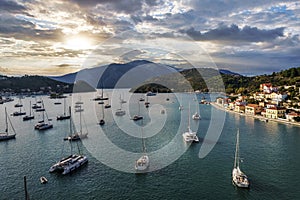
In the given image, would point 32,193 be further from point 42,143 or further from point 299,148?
point 299,148

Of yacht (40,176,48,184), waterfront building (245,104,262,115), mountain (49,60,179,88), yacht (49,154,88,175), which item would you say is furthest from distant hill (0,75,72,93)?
yacht (40,176,48,184)

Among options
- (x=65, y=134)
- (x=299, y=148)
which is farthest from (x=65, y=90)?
(x=299, y=148)

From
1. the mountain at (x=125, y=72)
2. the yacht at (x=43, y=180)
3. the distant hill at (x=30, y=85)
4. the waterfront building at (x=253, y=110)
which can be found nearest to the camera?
the yacht at (x=43, y=180)

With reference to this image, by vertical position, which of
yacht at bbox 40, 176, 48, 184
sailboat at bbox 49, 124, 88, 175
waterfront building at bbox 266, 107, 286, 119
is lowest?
yacht at bbox 40, 176, 48, 184

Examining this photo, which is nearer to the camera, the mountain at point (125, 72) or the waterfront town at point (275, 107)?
the waterfront town at point (275, 107)

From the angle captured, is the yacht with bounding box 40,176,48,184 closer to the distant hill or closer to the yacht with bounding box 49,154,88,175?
the yacht with bounding box 49,154,88,175

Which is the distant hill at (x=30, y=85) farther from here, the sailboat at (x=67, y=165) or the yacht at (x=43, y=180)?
the yacht at (x=43, y=180)

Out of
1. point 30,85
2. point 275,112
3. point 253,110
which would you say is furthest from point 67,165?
point 30,85

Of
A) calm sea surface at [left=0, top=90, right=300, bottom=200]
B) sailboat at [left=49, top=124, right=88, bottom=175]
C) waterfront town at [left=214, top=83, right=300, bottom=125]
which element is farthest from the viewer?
waterfront town at [left=214, top=83, right=300, bottom=125]

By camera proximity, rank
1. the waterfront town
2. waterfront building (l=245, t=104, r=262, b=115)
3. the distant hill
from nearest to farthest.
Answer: the waterfront town < waterfront building (l=245, t=104, r=262, b=115) < the distant hill

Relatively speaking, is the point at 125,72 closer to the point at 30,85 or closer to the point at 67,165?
the point at 30,85

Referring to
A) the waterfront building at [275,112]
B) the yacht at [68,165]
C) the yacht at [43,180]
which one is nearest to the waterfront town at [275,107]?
the waterfront building at [275,112]
